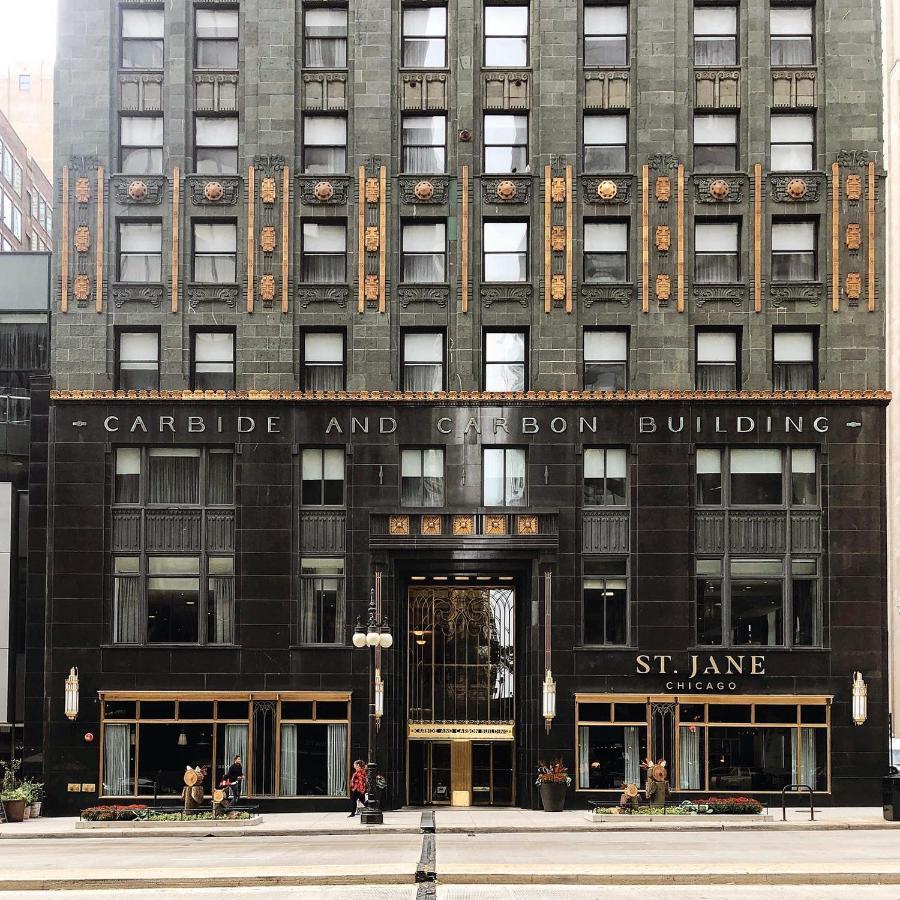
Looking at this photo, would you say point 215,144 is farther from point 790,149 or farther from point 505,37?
point 790,149

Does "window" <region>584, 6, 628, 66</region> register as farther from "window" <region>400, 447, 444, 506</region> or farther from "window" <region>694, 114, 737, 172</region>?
"window" <region>400, 447, 444, 506</region>

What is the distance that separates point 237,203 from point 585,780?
22.5 metres

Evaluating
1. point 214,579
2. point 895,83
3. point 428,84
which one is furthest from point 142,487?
point 895,83

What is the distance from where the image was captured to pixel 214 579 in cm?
4659

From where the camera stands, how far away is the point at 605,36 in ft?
158

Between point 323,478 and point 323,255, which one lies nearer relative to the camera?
point 323,478

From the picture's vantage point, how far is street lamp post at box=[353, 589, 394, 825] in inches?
1634

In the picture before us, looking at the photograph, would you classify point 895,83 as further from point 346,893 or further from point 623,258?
point 346,893

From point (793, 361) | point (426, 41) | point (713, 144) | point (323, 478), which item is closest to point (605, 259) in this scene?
point (713, 144)

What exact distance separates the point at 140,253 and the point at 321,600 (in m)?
13.4

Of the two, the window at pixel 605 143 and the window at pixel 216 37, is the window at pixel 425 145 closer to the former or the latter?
the window at pixel 605 143

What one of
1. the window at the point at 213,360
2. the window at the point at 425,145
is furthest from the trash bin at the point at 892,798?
the window at the point at 425,145

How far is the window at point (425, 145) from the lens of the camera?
48.2 meters

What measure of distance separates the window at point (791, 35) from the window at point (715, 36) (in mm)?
1349
